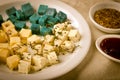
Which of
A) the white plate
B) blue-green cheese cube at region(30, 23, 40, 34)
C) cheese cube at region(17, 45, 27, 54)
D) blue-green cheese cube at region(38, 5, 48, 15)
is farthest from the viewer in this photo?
blue-green cheese cube at region(38, 5, 48, 15)

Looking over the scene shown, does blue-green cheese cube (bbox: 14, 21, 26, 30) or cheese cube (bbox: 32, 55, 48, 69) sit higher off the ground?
blue-green cheese cube (bbox: 14, 21, 26, 30)

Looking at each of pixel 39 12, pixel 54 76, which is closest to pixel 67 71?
pixel 54 76

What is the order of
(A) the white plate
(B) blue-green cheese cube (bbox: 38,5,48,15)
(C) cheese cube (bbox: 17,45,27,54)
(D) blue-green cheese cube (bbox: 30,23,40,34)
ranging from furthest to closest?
(B) blue-green cheese cube (bbox: 38,5,48,15)
(D) blue-green cheese cube (bbox: 30,23,40,34)
(C) cheese cube (bbox: 17,45,27,54)
(A) the white plate

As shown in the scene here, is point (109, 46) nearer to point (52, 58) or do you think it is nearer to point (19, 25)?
point (52, 58)

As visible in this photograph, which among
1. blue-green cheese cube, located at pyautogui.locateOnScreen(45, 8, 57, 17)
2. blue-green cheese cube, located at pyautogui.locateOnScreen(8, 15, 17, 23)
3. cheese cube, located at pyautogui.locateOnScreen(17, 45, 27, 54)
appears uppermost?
blue-green cheese cube, located at pyautogui.locateOnScreen(8, 15, 17, 23)

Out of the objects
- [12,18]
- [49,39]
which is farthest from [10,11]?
[49,39]

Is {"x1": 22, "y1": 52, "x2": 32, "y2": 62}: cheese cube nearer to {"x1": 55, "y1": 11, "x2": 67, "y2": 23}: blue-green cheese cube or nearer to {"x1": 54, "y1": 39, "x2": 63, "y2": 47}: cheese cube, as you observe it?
{"x1": 54, "y1": 39, "x2": 63, "y2": 47}: cheese cube

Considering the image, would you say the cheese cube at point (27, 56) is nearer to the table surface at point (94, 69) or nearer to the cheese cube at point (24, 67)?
the cheese cube at point (24, 67)

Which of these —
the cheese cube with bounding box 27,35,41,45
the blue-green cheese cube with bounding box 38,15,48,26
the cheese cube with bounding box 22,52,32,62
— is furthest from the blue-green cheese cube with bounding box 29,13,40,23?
the cheese cube with bounding box 22,52,32,62

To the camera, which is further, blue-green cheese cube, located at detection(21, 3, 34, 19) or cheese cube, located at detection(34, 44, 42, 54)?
blue-green cheese cube, located at detection(21, 3, 34, 19)
